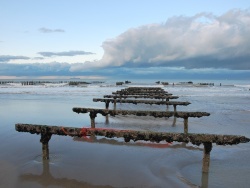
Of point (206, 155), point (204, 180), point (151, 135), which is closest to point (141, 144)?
point (151, 135)

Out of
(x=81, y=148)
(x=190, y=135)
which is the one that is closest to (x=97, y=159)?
(x=81, y=148)

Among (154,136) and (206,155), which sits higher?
(154,136)

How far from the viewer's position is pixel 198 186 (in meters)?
5.42

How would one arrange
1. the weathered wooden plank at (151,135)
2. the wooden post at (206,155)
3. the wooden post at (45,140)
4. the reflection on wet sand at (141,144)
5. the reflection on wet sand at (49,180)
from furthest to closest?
the reflection on wet sand at (141,144) < the wooden post at (45,140) < the wooden post at (206,155) < the weathered wooden plank at (151,135) < the reflection on wet sand at (49,180)

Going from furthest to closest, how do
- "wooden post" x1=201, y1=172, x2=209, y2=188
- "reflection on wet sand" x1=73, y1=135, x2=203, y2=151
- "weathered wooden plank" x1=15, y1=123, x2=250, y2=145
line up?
"reflection on wet sand" x1=73, y1=135, x2=203, y2=151 < "weathered wooden plank" x1=15, y1=123, x2=250, y2=145 < "wooden post" x1=201, y1=172, x2=209, y2=188

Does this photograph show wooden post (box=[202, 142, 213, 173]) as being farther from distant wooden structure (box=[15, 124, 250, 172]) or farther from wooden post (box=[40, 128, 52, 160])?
wooden post (box=[40, 128, 52, 160])

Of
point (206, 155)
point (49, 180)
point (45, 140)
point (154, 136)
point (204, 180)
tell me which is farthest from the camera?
point (45, 140)

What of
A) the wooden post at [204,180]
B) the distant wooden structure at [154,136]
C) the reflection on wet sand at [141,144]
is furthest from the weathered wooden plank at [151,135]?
the reflection on wet sand at [141,144]

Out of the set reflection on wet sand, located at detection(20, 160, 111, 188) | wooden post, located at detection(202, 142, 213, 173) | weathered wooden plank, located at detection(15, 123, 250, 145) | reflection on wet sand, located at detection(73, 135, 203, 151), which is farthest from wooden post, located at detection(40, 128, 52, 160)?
wooden post, located at detection(202, 142, 213, 173)

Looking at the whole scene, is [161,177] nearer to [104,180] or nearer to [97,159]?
[104,180]

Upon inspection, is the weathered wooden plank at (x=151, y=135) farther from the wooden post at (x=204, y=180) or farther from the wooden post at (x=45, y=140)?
the wooden post at (x=204, y=180)

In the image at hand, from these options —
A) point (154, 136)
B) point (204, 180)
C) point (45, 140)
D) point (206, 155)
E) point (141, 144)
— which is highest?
point (154, 136)

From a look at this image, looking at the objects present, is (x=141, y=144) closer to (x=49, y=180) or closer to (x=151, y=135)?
(x=151, y=135)

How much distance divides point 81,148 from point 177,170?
2.98 m
